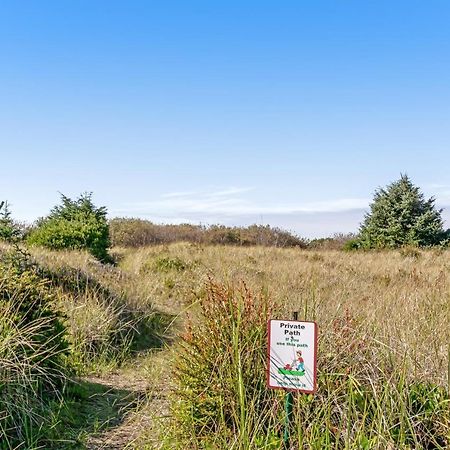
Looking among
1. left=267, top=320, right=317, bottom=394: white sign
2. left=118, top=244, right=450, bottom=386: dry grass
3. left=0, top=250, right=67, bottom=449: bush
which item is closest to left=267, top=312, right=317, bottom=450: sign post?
left=267, top=320, right=317, bottom=394: white sign

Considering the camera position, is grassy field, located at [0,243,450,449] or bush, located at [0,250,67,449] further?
bush, located at [0,250,67,449]

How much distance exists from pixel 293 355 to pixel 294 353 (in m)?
0.01

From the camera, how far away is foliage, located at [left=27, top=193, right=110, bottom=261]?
11836 mm

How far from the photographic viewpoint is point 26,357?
374cm

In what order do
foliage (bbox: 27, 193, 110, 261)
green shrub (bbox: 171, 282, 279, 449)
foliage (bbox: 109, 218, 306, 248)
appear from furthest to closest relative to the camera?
foliage (bbox: 109, 218, 306, 248) → foliage (bbox: 27, 193, 110, 261) → green shrub (bbox: 171, 282, 279, 449)

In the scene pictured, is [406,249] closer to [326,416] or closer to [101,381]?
[101,381]

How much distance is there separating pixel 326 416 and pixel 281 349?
1.56ft

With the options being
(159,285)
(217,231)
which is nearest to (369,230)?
(217,231)

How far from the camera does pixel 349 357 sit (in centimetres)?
344

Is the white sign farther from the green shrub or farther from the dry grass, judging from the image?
the dry grass

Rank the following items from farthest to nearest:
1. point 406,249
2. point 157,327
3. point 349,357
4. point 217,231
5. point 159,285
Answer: point 217,231 < point 406,249 < point 159,285 < point 157,327 < point 349,357

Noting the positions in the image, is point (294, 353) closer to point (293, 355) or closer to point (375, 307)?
point (293, 355)

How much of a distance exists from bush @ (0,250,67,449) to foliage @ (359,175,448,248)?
2261 centimetres

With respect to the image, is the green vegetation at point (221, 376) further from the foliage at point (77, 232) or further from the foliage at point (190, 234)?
the foliage at point (190, 234)
